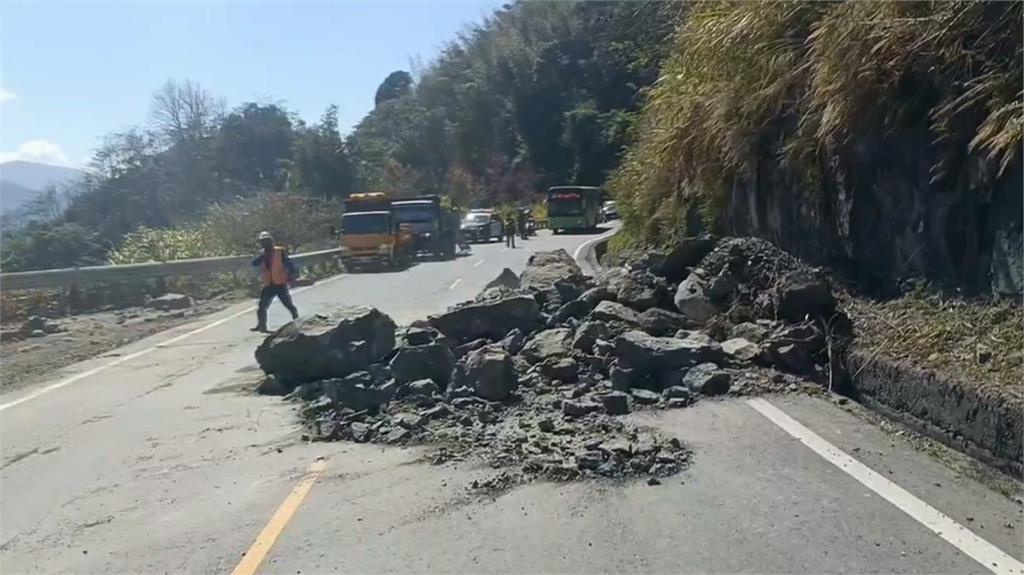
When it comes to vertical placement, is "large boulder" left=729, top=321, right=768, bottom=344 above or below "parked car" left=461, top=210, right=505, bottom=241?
above

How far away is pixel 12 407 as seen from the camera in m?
11.4

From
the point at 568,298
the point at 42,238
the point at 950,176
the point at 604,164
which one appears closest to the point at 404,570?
the point at 950,176

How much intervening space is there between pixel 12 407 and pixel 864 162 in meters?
9.60

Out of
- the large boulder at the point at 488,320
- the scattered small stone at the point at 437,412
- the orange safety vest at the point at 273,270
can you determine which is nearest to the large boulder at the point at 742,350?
the large boulder at the point at 488,320

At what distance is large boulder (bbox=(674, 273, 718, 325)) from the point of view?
1209 cm

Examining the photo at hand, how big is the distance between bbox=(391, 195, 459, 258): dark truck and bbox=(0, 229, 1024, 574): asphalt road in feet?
101

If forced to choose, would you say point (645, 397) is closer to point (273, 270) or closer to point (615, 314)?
point (615, 314)

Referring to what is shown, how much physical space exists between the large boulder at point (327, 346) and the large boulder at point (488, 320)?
0.98 metres

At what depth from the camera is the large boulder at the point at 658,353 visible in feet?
32.5

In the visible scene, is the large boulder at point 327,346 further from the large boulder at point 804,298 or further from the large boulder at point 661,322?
the large boulder at point 804,298

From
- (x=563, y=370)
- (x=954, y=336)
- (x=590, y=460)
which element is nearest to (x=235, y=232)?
(x=563, y=370)

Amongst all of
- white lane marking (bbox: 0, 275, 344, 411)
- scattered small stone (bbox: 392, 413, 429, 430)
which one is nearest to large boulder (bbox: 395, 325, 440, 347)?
scattered small stone (bbox: 392, 413, 429, 430)

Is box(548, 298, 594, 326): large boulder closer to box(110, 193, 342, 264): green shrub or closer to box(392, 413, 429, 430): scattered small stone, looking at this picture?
box(392, 413, 429, 430): scattered small stone

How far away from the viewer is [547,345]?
1112 centimetres
